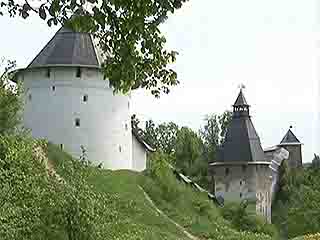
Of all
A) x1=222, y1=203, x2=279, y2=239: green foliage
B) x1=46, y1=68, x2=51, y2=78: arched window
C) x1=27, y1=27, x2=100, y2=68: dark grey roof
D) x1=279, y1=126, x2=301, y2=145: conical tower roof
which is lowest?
x1=222, y1=203, x2=279, y2=239: green foliage

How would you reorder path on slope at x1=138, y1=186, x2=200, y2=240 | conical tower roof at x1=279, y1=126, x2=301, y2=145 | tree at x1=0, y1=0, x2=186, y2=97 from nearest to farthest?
tree at x1=0, y1=0, x2=186, y2=97, path on slope at x1=138, y1=186, x2=200, y2=240, conical tower roof at x1=279, y1=126, x2=301, y2=145

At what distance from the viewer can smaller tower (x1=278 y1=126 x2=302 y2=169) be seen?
48000 mm

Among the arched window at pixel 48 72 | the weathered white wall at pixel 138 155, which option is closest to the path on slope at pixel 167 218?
the weathered white wall at pixel 138 155

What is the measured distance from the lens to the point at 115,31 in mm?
3682

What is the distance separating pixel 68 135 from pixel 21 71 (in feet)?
10.5

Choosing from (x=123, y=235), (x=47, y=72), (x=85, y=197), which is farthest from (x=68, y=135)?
(x=85, y=197)

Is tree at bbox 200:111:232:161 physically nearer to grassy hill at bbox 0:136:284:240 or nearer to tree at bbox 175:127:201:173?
tree at bbox 175:127:201:173

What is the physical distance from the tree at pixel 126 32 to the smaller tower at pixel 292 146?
145 ft

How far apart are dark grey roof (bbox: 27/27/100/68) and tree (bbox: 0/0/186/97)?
2190 centimetres

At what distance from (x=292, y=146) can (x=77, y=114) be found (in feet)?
89.1

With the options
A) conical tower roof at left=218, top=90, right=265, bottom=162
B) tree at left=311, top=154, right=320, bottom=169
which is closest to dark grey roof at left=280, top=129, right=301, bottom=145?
tree at left=311, top=154, right=320, bottom=169

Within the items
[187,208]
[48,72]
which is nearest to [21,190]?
[187,208]

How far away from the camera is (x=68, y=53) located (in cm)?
2605

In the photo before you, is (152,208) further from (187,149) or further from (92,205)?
(187,149)
